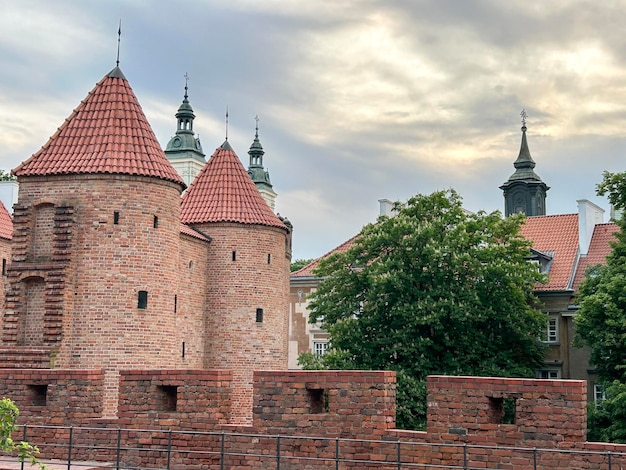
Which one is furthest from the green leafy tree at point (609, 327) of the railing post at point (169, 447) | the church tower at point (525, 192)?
the church tower at point (525, 192)

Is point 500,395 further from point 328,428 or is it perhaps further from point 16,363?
point 16,363

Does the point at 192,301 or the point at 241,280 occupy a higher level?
the point at 241,280

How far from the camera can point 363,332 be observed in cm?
2944

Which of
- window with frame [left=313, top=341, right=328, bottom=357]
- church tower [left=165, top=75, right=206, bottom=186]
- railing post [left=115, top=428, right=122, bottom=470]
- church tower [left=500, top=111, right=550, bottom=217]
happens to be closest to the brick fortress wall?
railing post [left=115, top=428, right=122, bottom=470]

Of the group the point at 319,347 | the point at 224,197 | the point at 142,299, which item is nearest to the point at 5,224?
the point at 224,197

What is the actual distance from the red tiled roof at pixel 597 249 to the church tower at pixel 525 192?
61.4 feet

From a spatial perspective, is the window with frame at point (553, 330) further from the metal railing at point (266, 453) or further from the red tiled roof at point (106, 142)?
the metal railing at point (266, 453)

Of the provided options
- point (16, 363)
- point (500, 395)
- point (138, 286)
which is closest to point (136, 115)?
point (138, 286)

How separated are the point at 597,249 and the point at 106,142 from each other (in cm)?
2196

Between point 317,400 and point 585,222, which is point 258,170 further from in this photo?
point 317,400

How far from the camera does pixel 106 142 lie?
2431 cm

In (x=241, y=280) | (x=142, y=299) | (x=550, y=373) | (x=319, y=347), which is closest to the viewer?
(x=142, y=299)

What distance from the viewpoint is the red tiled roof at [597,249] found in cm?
3588

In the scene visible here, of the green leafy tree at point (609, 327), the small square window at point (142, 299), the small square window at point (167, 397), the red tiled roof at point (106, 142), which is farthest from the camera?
the green leafy tree at point (609, 327)
